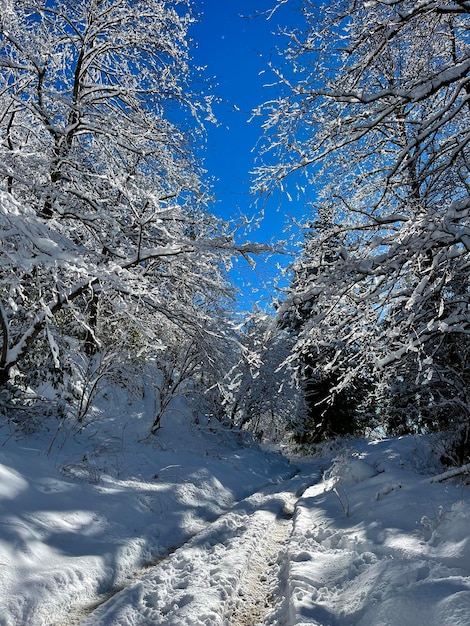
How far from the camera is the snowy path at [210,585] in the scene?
3.25 metres

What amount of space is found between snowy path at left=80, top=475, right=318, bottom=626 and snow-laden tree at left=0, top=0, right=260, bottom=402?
245 centimetres

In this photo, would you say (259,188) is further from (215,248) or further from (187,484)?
(187,484)

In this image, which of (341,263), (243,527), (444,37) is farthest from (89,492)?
(444,37)

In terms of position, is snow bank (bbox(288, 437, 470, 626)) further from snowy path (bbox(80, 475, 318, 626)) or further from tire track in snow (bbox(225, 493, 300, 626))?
snowy path (bbox(80, 475, 318, 626))

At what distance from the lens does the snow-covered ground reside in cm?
316

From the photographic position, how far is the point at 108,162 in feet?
24.0

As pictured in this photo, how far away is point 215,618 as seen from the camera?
321 cm

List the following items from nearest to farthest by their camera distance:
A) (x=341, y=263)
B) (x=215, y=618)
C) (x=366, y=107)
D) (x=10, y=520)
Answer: (x=215, y=618)
(x=341, y=263)
(x=10, y=520)
(x=366, y=107)

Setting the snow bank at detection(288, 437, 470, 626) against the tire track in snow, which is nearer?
the snow bank at detection(288, 437, 470, 626)

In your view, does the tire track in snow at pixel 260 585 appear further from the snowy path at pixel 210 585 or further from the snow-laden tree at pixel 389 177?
the snow-laden tree at pixel 389 177

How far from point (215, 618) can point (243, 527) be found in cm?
295

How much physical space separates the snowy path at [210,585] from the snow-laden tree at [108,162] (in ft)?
8.04

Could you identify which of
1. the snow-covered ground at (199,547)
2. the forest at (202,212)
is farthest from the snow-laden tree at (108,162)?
the snow-covered ground at (199,547)

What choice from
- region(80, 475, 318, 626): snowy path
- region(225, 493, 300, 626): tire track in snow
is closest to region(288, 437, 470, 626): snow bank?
region(225, 493, 300, 626): tire track in snow
